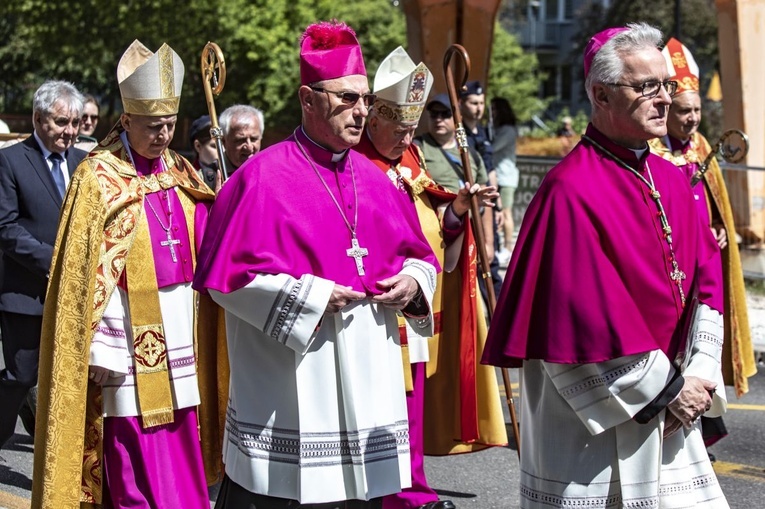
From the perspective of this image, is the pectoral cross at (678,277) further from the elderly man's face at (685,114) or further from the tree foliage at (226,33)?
the tree foliage at (226,33)

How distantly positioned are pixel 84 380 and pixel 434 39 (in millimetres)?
7855

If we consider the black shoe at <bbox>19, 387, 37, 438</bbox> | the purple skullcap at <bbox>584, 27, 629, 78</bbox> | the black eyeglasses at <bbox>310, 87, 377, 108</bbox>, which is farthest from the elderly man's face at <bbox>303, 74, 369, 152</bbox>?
the black shoe at <bbox>19, 387, 37, 438</bbox>

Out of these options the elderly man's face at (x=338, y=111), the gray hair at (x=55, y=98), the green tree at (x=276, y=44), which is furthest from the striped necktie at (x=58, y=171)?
the green tree at (x=276, y=44)

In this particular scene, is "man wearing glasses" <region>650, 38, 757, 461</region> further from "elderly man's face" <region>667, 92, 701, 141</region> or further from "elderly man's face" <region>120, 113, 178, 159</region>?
"elderly man's face" <region>120, 113, 178, 159</region>

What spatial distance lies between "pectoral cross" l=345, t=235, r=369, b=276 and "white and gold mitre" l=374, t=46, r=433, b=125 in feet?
4.67

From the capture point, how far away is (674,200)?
3.97 meters

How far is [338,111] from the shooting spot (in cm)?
439

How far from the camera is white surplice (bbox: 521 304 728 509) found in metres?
3.70

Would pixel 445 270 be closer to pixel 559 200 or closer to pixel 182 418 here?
pixel 182 418

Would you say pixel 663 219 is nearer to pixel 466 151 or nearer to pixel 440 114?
pixel 466 151

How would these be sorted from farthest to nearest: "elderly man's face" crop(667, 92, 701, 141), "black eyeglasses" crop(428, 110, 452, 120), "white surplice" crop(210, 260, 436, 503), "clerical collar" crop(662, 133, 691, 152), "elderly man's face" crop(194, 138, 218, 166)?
"elderly man's face" crop(194, 138, 218, 166), "black eyeglasses" crop(428, 110, 452, 120), "clerical collar" crop(662, 133, 691, 152), "elderly man's face" crop(667, 92, 701, 141), "white surplice" crop(210, 260, 436, 503)

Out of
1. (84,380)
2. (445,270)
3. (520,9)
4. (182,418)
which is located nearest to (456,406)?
(445,270)

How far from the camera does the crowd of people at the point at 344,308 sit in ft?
12.3

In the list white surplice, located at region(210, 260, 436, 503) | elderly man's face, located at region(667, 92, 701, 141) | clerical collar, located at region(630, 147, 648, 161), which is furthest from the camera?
elderly man's face, located at region(667, 92, 701, 141)
